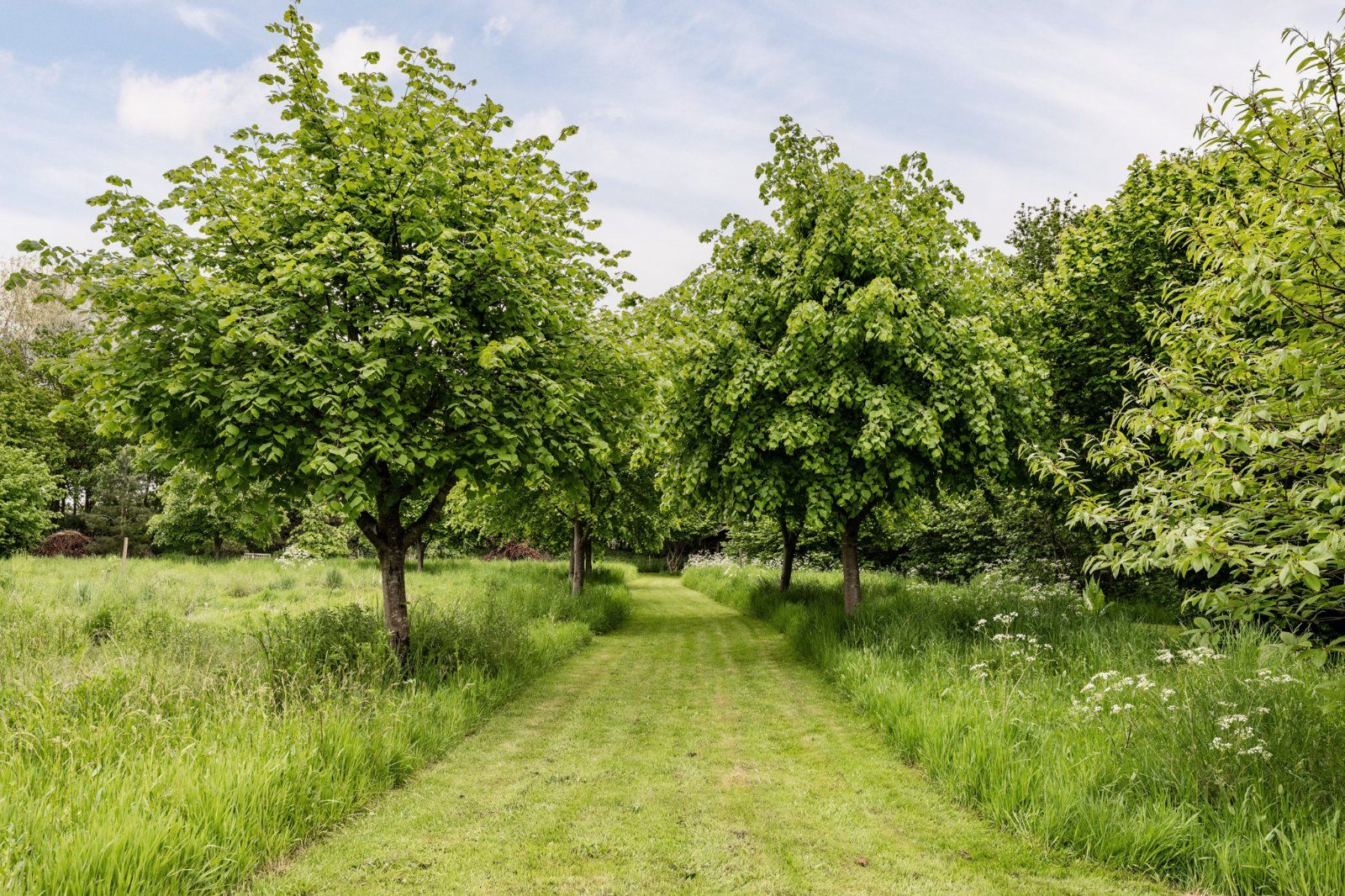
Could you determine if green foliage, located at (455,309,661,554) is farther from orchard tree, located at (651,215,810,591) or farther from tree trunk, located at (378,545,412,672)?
tree trunk, located at (378,545,412,672)

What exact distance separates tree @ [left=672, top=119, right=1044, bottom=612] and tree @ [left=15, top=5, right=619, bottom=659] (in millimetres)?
3563

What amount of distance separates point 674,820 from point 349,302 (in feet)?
23.1

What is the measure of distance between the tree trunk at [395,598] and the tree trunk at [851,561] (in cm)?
770

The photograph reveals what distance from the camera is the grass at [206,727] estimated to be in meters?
3.80

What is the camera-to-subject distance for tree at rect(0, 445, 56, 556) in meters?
25.0

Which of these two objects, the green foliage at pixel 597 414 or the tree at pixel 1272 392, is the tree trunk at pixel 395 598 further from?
the tree at pixel 1272 392

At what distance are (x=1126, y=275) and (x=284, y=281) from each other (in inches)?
553

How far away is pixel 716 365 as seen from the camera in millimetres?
10992

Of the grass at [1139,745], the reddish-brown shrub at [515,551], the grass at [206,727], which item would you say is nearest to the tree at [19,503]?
the grass at [206,727]

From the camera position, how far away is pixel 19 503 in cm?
2539

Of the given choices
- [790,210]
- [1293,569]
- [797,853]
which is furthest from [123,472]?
[1293,569]

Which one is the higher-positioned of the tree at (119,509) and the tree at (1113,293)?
the tree at (1113,293)

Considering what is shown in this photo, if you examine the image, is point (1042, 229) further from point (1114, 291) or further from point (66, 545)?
point (66, 545)

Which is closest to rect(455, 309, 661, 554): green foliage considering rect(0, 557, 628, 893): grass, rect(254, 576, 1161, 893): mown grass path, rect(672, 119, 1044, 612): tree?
rect(672, 119, 1044, 612): tree
